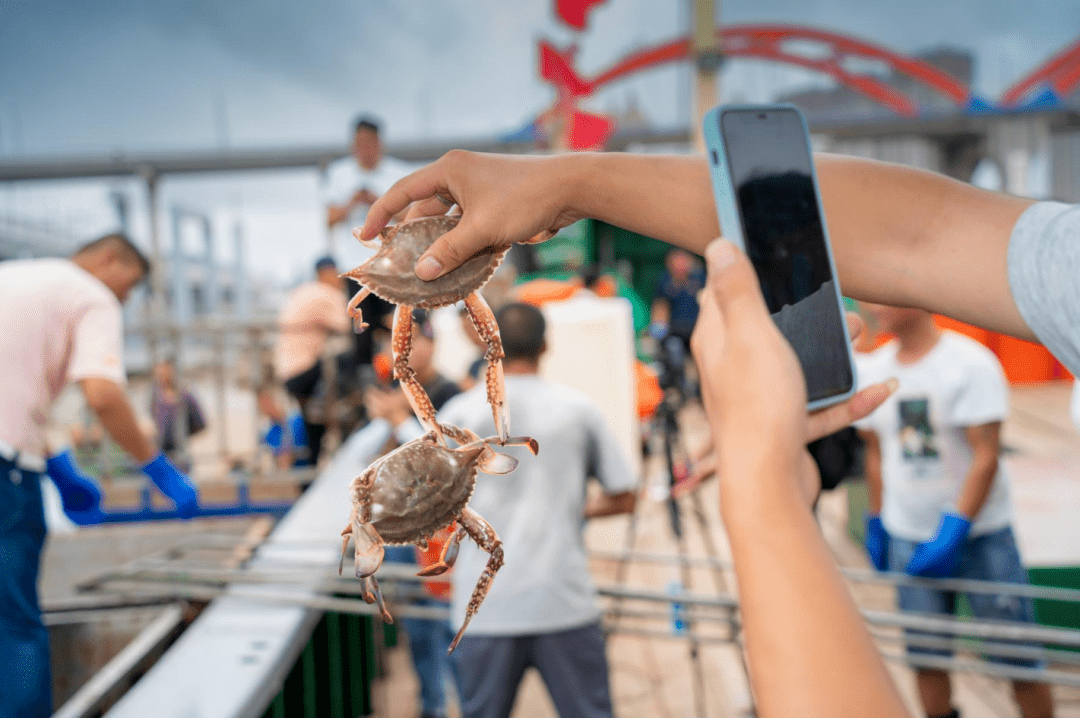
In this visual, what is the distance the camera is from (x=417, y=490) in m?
0.58

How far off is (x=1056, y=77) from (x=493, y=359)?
2503 cm

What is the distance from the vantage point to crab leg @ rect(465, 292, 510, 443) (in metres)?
0.64

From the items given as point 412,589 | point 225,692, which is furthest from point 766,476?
point 412,589

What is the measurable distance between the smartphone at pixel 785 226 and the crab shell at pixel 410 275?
239 mm

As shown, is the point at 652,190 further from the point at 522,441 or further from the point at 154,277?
the point at 154,277

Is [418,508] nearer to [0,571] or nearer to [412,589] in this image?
[0,571]

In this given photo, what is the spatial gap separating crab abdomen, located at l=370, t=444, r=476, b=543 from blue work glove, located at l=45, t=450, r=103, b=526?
7.09 feet

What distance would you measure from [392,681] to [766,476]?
371cm

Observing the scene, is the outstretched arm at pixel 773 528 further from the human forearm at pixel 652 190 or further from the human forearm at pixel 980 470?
the human forearm at pixel 980 470

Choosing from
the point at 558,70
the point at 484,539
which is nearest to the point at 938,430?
the point at 484,539

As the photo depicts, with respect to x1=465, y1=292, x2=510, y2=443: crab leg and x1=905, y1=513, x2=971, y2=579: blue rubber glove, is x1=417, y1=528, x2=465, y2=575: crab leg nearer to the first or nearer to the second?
x1=465, y1=292, x2=510, y2=443: crab leg

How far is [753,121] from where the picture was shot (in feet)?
1.84

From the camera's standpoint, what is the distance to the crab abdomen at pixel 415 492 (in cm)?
58

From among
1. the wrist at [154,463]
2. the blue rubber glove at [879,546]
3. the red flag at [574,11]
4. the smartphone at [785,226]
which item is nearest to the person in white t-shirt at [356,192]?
the smartphone at [785,226]
